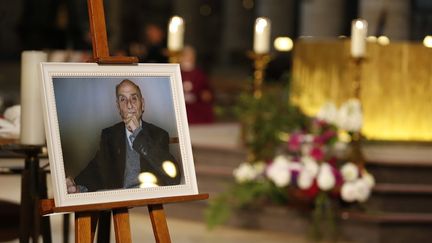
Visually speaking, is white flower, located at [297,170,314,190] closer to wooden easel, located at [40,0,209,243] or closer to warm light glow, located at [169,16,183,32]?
warm light glow, located at [169,16,183,32]

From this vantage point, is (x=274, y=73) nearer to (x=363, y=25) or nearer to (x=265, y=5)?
(x=265, y=5)

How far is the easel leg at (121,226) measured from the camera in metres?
3.89

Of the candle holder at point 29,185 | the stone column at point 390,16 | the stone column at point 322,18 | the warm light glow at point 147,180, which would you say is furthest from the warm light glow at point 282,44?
the warm light glow at point 147,180

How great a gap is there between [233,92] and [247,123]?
31.7ft

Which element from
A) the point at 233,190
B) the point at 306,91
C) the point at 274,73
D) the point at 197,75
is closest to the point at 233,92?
the point at 274,73

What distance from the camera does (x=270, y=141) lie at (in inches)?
345

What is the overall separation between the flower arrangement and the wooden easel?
417cm

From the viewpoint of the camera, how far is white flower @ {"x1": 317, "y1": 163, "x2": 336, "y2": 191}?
8062mm

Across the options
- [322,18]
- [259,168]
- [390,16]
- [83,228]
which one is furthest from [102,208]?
[322,18]

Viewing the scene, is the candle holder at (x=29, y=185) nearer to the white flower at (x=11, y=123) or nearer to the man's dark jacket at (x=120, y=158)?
the white flower at (x=11, y=123)

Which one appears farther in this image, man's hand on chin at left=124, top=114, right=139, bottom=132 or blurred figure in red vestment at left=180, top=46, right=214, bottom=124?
blurred figure in red vestment at left=180, top=46, right=214, bottom=124

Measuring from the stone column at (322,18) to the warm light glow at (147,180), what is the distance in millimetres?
16451

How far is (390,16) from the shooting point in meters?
16.2

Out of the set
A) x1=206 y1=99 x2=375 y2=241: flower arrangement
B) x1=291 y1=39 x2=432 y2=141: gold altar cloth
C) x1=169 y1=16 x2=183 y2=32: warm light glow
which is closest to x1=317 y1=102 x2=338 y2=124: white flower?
x1=206 y1=99 x2=375 y2=241: flower arrangement
